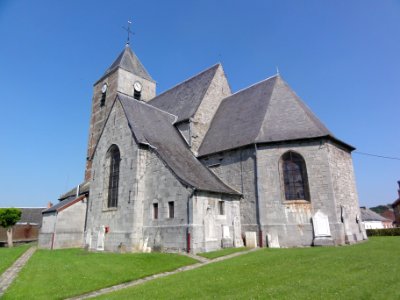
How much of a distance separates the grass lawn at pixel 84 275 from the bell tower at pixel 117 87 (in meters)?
19.8

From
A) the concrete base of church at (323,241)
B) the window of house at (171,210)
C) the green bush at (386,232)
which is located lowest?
the concrete base of church at (323,241)

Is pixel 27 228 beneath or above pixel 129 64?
beneath

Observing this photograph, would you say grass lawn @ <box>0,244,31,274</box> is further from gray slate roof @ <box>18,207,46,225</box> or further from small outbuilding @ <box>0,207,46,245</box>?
gray slate roof @ <box>18,207,46,225</box>

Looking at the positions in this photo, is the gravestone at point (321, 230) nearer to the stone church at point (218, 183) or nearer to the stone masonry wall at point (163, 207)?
the stone church at point (218, 183)

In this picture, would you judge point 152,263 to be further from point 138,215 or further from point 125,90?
point 125,90

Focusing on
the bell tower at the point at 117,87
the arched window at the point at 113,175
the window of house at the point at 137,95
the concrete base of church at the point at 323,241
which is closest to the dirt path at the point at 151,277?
the concrete base of church at the point at 323,241

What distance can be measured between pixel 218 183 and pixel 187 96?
34.0 ft

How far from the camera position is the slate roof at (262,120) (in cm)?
1689

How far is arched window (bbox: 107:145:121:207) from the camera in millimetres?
18016

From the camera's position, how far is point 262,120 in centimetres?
1834

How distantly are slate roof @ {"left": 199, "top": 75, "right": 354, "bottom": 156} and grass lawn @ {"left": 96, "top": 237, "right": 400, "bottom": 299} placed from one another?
27.3 feet

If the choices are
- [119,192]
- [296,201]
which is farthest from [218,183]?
[119,192]

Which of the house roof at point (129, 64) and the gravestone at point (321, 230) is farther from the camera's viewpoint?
the house roof at point (129, 64)

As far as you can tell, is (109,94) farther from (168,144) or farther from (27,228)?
(27,228)
